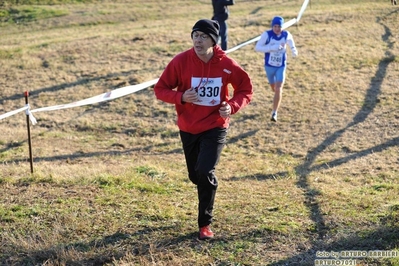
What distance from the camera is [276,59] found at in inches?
380

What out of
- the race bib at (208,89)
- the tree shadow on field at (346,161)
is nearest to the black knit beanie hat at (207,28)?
the race bib at (208,89)

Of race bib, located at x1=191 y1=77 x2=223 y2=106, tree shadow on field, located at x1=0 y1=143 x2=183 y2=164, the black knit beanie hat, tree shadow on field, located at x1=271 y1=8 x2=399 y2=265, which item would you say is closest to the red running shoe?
tree shadow on field, located at x1=271 y1=8 x2=399 y2=265

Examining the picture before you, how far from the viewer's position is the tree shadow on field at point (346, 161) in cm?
463

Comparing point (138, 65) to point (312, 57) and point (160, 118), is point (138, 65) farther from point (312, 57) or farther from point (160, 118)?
point (312, 57)

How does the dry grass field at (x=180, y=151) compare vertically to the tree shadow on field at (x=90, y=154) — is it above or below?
above

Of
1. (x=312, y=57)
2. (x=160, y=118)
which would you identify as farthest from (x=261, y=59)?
(x=160, y=118)

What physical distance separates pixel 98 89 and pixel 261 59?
3860mm

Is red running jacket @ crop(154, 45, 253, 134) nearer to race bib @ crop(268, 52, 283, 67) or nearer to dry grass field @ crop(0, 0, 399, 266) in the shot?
dry grass field @ crop(0, 0, 399, 266)

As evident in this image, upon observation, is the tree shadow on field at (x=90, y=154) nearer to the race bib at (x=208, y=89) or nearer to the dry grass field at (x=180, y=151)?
the dry grass field at (x=180, y=151)

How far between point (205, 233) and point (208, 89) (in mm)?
1199

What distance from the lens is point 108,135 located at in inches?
395

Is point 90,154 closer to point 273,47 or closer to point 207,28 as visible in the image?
point 273,47

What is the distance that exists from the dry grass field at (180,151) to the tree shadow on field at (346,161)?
0.8 inches

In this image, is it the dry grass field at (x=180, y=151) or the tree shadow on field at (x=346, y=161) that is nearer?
the tree shadow on field at (x=346, y=161)
